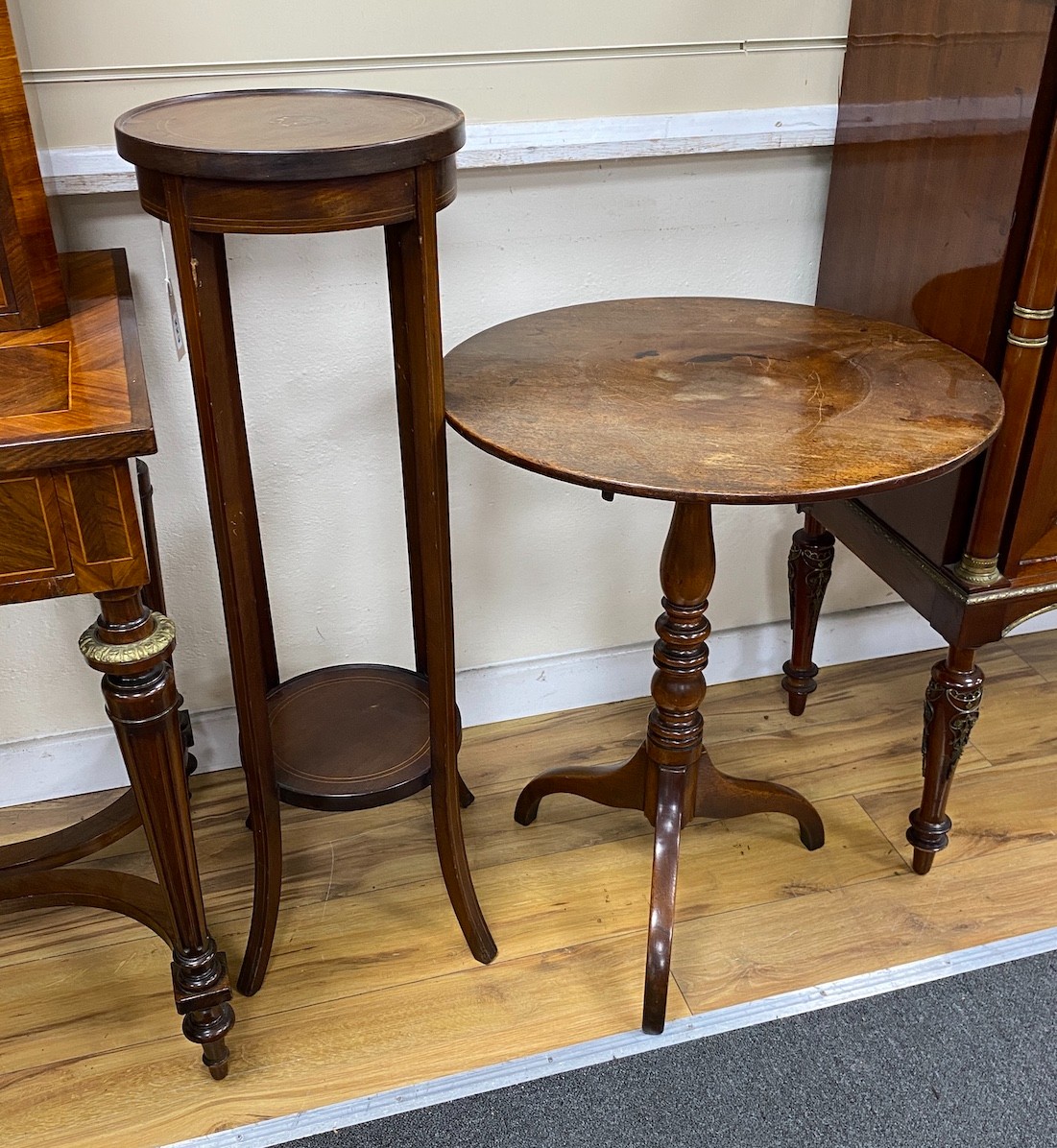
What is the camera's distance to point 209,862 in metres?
1.73

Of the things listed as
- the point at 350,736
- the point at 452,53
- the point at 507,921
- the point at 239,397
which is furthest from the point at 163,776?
the point at 452,53

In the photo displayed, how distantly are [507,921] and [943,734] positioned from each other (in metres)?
0.67

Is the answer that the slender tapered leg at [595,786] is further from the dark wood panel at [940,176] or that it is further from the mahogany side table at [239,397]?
the dark wood panel at [940,176]

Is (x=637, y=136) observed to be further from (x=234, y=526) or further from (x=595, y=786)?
(x=595, y=786)

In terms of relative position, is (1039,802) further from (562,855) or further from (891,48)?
(891,48)

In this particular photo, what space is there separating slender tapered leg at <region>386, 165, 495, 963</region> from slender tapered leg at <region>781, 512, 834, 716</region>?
2.13ft

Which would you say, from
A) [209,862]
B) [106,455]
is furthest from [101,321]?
[209,862]

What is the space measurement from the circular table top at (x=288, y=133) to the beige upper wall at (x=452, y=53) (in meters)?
0.18

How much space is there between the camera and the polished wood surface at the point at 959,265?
4.11 ft

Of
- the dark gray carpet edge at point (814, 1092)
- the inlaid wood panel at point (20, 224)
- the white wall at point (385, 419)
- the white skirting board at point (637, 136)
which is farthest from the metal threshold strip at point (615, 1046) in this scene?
the white skirting board at point (637, 136)

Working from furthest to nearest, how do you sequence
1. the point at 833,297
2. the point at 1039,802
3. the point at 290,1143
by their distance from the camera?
the point at 1039,802 → the point at 833,297 → the point at 290,1143

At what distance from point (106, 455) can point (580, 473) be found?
43 centimetres

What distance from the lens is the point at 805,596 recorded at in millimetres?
1900

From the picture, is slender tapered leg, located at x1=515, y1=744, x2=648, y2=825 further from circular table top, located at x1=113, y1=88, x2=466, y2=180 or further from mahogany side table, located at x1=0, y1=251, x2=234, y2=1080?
circular table top, located at x1=113, y1=88, x2=466, y2=180
